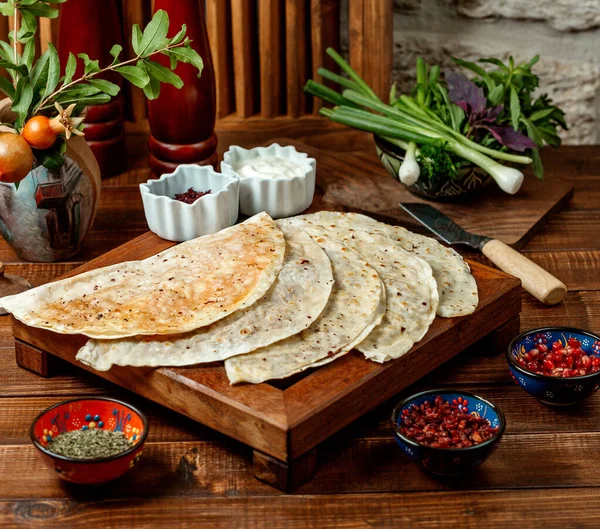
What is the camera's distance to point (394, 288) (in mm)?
1909

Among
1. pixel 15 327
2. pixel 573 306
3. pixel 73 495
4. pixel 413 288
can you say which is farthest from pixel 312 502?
pixel 573 306

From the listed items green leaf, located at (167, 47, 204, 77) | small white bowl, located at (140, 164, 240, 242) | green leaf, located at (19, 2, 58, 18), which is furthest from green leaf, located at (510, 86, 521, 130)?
green leaf, located at (19, 2, 58, 18)

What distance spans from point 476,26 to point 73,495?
2.21m

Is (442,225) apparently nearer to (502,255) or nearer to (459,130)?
(502,255)

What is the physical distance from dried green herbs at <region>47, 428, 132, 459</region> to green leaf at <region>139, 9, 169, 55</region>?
934mm

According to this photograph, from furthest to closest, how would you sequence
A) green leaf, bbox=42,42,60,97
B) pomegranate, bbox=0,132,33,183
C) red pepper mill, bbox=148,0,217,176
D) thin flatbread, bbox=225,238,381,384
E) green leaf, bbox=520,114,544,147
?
green leaf, bbox=520,114,544,147
red pepper mill, bbox=148,0,217,176
green leaf, bbox=42,42,60,97
pomegranate, bbox=0,132,33,183
thin flatbread, bbox=225,238,381,384

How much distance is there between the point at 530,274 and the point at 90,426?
1115mm

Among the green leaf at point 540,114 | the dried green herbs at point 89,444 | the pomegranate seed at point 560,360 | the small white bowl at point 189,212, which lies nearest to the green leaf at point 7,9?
the small white bowl at point 189,212

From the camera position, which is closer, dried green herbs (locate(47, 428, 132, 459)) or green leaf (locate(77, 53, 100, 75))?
dried green herbs (locate(47, 428, 132, 459))

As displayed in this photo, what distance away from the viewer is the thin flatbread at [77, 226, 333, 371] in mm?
1703

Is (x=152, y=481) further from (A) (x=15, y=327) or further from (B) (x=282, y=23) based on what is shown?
(B) (x=282, y=23)

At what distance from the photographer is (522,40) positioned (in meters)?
3.12

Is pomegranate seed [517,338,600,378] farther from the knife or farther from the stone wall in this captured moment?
the stone wall

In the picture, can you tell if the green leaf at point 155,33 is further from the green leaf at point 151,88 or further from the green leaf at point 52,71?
the green leaf at point 52,71
